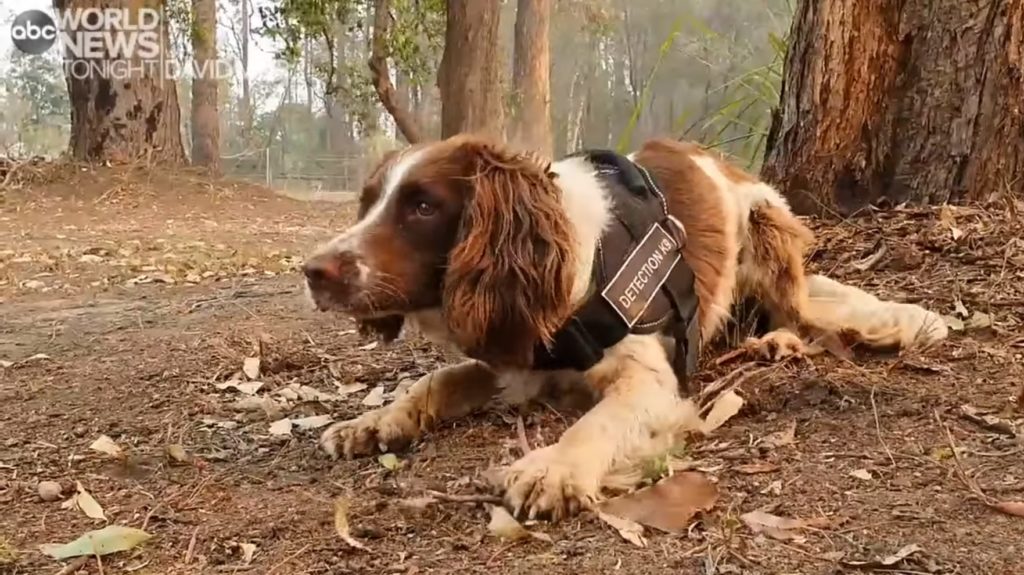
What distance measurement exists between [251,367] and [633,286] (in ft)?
5.44

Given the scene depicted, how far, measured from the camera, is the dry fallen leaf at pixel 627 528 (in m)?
2.05

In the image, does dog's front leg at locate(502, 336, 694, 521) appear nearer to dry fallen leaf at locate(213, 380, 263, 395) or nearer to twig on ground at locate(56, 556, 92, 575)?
twig on ground at locate(56, 556, 92, 575)

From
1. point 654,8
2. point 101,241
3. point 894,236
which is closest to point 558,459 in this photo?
point 894,236

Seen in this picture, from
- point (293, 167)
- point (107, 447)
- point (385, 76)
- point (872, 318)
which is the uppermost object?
point (385, 76)

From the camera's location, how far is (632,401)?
2.76 m

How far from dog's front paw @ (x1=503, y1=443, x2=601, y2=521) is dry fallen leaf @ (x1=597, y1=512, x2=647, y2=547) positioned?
7 cm

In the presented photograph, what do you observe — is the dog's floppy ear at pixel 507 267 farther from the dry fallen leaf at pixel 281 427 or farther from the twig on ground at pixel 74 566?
the twig on ground at pixel 74 566

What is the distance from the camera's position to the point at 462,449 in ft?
9.14

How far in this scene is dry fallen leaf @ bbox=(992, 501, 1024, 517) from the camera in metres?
2.01

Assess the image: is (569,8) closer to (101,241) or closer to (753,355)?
(101,241)

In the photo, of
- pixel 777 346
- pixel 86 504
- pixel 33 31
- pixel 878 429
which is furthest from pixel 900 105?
pixel 33 31

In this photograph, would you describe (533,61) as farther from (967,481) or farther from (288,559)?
(288,559)

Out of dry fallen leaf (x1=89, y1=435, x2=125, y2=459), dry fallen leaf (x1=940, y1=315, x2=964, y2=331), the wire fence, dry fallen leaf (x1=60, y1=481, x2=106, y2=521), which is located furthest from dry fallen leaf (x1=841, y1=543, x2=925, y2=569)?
the wire fence

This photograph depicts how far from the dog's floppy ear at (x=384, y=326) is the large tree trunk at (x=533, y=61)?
1479cm
